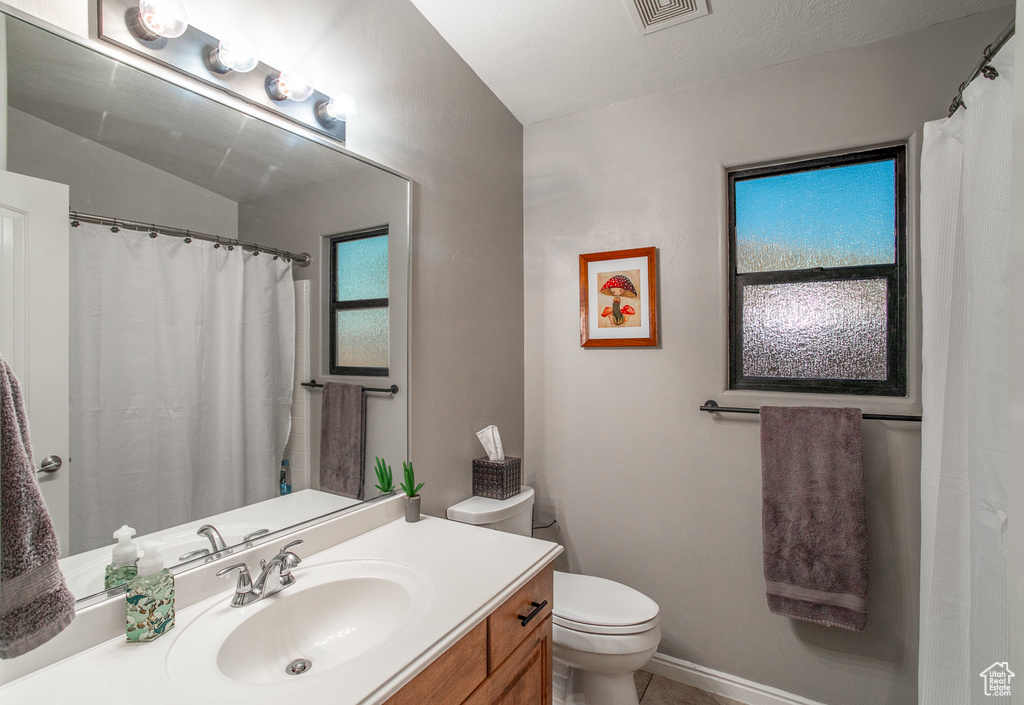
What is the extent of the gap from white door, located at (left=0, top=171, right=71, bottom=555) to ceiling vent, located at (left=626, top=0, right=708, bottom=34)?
1.64 metres

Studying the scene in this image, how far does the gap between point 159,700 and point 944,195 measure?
1.96m

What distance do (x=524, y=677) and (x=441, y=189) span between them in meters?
1.52

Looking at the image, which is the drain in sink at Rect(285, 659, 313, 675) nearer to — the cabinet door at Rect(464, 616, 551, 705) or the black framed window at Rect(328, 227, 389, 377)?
the cabinet door at Rect(464, 616, 551, 705)

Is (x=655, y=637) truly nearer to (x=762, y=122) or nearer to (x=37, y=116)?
(x=762, y=122)

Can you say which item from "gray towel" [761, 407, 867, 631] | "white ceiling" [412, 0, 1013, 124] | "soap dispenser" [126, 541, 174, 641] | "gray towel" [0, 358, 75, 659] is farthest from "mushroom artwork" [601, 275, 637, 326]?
"gray towel" [0, 358, 75, 659]

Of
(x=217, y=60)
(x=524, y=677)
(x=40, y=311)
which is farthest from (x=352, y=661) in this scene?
(x=217, y=60)

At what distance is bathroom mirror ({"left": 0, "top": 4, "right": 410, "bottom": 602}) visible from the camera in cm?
90

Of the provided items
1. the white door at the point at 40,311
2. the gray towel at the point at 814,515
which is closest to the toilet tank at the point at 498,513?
the gray towel at the point at 814,515

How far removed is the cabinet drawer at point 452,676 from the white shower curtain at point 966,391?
1039 mm

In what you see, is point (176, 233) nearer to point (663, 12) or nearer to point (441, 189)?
point (441, 189)

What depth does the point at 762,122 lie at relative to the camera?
1.89 meters

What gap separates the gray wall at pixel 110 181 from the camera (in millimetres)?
874

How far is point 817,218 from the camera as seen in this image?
1.85 meters

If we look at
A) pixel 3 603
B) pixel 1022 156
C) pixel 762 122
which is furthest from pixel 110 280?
pixel 762 122
